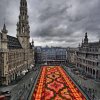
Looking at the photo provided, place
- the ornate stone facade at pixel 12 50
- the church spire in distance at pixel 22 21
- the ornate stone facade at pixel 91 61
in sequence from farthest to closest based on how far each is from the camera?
the church spire in distance at pixel 22 21 → the ornate stone facade at pixel 91 61 → the ornate stone facade at pixel 12 50

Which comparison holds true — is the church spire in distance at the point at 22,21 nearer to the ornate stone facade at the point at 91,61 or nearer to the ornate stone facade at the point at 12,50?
the ornate stone facade at the point at 12,50

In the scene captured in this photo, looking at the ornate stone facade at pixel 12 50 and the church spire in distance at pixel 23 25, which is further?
the church spire in distance at pixel 23 25

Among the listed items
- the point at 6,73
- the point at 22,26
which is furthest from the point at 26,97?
the point at 22,26

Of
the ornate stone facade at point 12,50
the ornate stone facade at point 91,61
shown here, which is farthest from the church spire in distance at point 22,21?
the ornate stone facade at point 91,61

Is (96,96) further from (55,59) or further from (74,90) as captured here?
(55,59)

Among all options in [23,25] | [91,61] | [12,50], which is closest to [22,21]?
[23,25]

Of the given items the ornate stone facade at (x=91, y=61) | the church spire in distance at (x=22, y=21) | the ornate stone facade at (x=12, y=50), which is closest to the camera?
the ornate stone facade at (x=12, y=50)

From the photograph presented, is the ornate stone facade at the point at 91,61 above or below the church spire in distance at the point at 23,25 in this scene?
below

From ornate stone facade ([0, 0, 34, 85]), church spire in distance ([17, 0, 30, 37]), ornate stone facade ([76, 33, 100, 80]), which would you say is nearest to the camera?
ornate stone facade ([0, 0, 34, 85])

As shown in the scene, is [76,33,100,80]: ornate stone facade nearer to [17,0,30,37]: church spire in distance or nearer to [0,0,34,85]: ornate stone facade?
[0,0,34,85]: ornate stone facade

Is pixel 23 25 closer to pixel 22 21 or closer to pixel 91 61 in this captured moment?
pixel 22 21

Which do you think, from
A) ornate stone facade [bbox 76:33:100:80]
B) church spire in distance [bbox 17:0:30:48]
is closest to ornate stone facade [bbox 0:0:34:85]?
church spire in distance [bbox 17:0:30:48]
